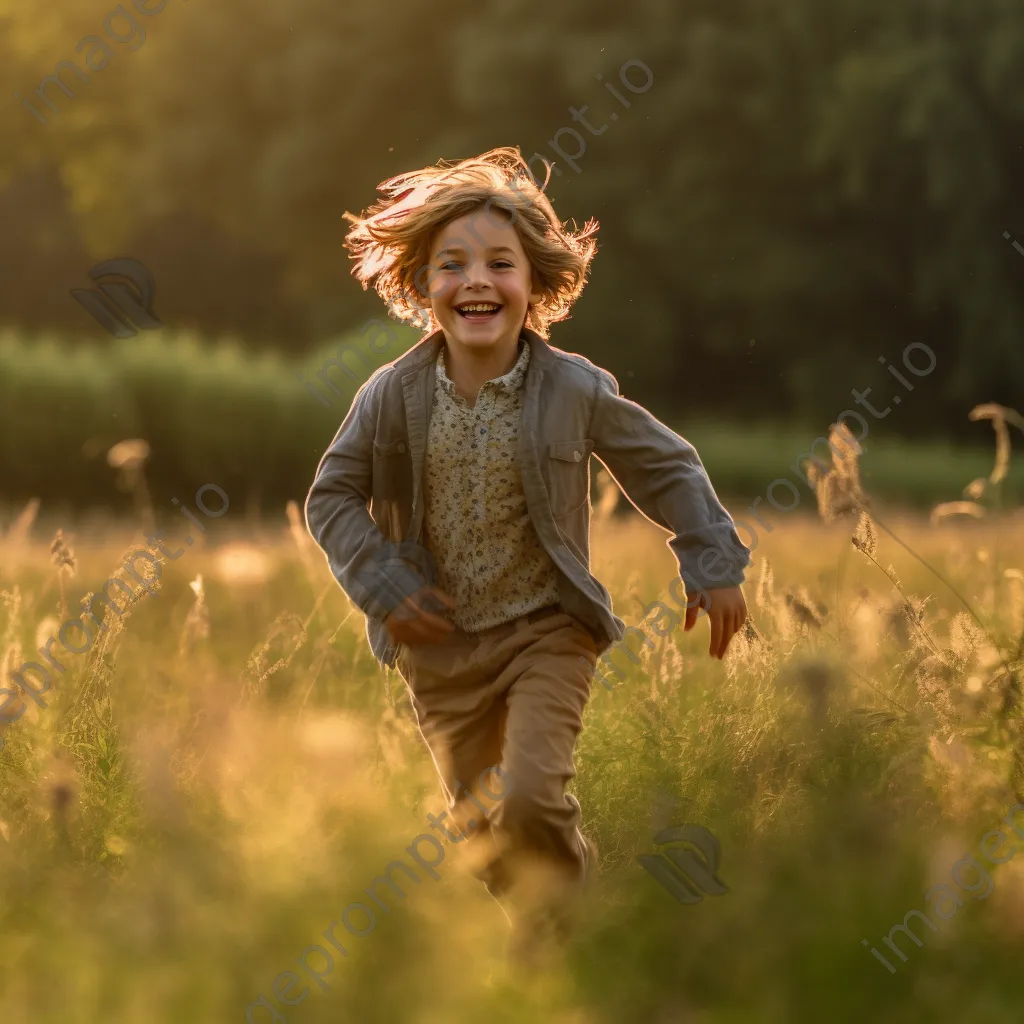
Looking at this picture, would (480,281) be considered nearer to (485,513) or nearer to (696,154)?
(485,513)

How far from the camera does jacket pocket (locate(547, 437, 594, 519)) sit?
3.72m

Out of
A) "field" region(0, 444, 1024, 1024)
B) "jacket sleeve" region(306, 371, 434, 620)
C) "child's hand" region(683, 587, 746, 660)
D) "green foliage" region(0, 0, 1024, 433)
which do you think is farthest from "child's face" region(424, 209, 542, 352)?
"green foliage" region(0, 0, 1024, 433)

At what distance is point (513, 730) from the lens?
3.51m

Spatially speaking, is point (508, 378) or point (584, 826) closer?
point (508, 378)

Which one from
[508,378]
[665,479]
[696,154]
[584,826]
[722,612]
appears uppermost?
[696,154]

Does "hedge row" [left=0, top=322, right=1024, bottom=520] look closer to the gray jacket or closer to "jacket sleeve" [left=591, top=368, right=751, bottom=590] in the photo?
the gray jacket

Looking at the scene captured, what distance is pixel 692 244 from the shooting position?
89.0 ft

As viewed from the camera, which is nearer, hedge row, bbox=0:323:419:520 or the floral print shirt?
the floral print shirt

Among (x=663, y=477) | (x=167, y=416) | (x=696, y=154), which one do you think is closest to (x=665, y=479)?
(x=663, y=477)

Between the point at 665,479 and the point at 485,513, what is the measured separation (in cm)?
44

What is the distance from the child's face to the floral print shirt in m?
0.13

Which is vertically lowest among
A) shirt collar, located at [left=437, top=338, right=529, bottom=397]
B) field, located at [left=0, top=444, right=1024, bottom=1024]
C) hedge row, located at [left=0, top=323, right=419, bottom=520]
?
hedge row, located at [left=0, top=323, right=419, bottom=520]

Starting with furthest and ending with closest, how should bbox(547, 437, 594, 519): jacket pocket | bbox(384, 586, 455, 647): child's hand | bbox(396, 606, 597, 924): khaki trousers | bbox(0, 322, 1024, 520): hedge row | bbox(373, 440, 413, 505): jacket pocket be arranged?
bbox(0, 322, 1024, 520): hedge row → bbox(373, 440, 413, 505): jacket pocket → bbox(547, 437, 594, 519): jacket pocket → bbox(384, 586, 455, 647): child's hand → bbox(396, 606, 597, 924): khaki trousers

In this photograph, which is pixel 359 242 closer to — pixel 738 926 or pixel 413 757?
pixel 413 757
